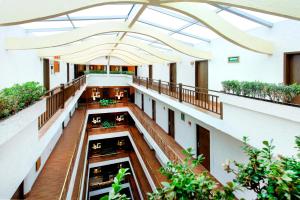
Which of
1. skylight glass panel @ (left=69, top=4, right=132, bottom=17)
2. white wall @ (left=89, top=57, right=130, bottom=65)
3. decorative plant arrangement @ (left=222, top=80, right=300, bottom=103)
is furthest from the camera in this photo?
white wall @ (left=89, top=57, right=130, bottom=65)

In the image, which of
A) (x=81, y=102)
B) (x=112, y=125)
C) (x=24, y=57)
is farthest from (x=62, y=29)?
(x=81, y=102)

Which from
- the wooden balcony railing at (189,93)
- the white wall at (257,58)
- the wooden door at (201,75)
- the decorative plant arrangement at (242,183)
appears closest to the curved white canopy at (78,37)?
the white wall at (257,58)

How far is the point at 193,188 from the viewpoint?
1.73 metres

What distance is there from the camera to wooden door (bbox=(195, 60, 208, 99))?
1153 cm

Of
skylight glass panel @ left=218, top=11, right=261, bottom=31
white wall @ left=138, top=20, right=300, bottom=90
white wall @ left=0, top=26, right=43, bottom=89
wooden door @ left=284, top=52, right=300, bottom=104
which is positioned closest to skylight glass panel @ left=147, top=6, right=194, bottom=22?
skylight glass panel @ left=218, top=11, right=261, bottom=31

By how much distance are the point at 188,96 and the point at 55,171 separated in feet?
23.8

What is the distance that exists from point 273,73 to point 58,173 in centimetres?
982

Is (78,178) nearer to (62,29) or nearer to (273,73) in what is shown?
(62,29)

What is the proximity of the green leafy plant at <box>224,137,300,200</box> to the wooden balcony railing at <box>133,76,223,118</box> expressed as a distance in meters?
5.20

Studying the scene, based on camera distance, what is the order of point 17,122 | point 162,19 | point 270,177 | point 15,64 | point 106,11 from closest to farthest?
point 270,177
point 17,122
point 15,64
point 106,11
point 162,19

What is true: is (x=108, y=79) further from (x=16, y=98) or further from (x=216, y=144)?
(x=16, y=98)

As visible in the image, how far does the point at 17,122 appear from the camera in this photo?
3.81 m

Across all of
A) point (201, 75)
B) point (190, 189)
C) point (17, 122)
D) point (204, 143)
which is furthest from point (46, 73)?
point (190, 189)

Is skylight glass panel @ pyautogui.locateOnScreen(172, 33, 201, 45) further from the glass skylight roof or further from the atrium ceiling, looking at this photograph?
the glass skylight roof
